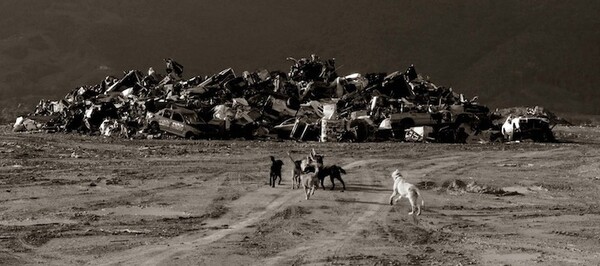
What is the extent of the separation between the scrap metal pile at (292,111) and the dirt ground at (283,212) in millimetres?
6687

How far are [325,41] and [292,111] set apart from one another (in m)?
46.7

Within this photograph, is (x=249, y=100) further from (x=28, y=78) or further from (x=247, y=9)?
(x=247, y=9)

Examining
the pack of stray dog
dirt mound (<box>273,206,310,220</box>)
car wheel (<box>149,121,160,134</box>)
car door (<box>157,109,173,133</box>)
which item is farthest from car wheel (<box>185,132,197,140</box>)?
dirt mound (<box>273,206,310,220</box>)

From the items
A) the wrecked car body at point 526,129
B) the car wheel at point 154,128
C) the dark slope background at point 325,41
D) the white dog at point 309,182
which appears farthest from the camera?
the dark slope background at point 325,41

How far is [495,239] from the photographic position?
13023 mm

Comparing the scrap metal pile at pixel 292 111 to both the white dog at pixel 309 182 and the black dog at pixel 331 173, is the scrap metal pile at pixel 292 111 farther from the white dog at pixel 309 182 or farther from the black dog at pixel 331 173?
the white dog at pixel 309 182

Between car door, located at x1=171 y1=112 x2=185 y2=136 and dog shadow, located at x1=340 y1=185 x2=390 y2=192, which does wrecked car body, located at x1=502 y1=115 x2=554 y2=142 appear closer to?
car door, located at x1=171 y1=112 x2=185 y2=136

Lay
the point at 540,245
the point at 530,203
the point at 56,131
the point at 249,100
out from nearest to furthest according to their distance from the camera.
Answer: the point at 540,245 < the point at 530,203 < the point at 249,100 < the point at 56,131

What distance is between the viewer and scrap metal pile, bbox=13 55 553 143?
3494 centimetres

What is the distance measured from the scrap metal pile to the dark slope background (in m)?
30.1

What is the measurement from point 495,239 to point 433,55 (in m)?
66.9

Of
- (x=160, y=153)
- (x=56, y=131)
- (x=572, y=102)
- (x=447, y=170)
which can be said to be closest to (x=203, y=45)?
(x=572, y=102)

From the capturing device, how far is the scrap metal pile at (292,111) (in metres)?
34.9

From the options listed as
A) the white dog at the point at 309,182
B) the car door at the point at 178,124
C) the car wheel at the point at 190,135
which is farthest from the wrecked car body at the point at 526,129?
the white dog at the point at 309,182
